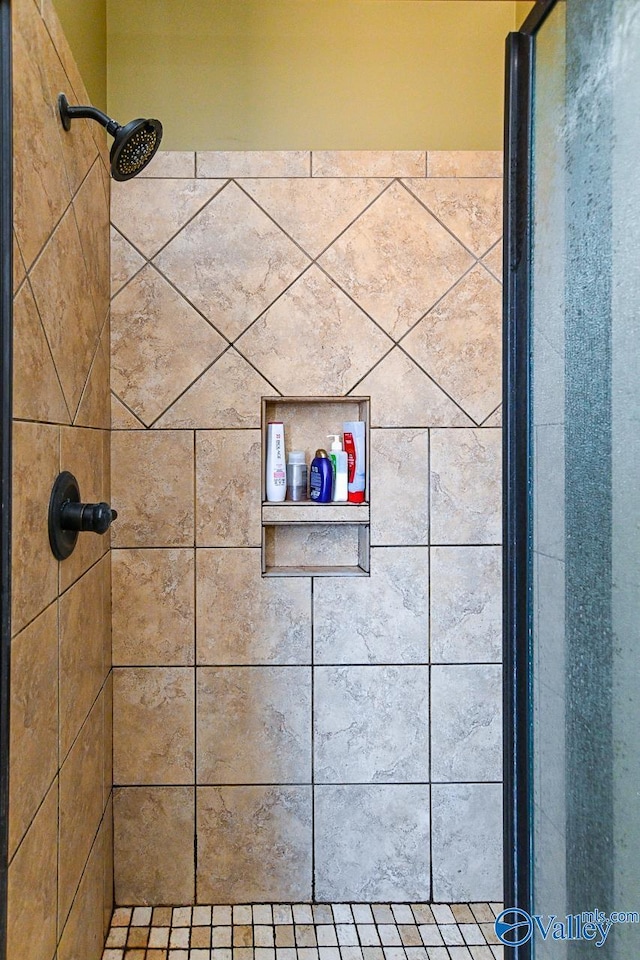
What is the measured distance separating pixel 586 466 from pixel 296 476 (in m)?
1.24

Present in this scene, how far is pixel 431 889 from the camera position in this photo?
1803 mm

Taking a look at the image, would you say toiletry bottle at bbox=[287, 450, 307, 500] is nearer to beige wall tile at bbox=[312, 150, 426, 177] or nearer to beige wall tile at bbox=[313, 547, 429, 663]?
beige wall tile at bbox=[313, 547, 429, 663]

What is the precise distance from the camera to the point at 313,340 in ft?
5.83

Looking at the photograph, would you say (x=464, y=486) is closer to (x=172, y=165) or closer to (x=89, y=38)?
(x=172, y=165)

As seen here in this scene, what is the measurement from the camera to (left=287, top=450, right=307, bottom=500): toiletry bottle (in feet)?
5.94

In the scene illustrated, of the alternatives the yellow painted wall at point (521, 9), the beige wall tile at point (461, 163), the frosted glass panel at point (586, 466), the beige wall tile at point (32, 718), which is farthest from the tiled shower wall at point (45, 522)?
the yellow painted wall at point (521, 9)

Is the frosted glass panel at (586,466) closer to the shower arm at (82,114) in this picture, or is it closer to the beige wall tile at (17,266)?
the beige wall tile at (17,266)

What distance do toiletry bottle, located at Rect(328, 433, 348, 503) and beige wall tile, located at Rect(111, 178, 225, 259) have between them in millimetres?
690

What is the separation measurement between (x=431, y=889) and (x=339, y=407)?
50.7 inches

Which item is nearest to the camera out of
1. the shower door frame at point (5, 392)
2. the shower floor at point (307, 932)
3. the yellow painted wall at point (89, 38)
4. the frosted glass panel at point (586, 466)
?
the frosted glass panel at point (586, 466)

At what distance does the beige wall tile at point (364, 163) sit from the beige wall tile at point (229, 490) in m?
0.70

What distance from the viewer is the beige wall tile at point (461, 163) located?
178cm

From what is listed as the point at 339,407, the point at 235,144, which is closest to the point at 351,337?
the point at 339,407

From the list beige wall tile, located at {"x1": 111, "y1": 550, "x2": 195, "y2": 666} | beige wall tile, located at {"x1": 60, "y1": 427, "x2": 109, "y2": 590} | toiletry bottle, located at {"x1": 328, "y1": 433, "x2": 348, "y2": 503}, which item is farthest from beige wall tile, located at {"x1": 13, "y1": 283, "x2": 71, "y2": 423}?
toiletry bottle, located at {"x1": 328, "y1": 433, "x2": 348, "y2": 503}
